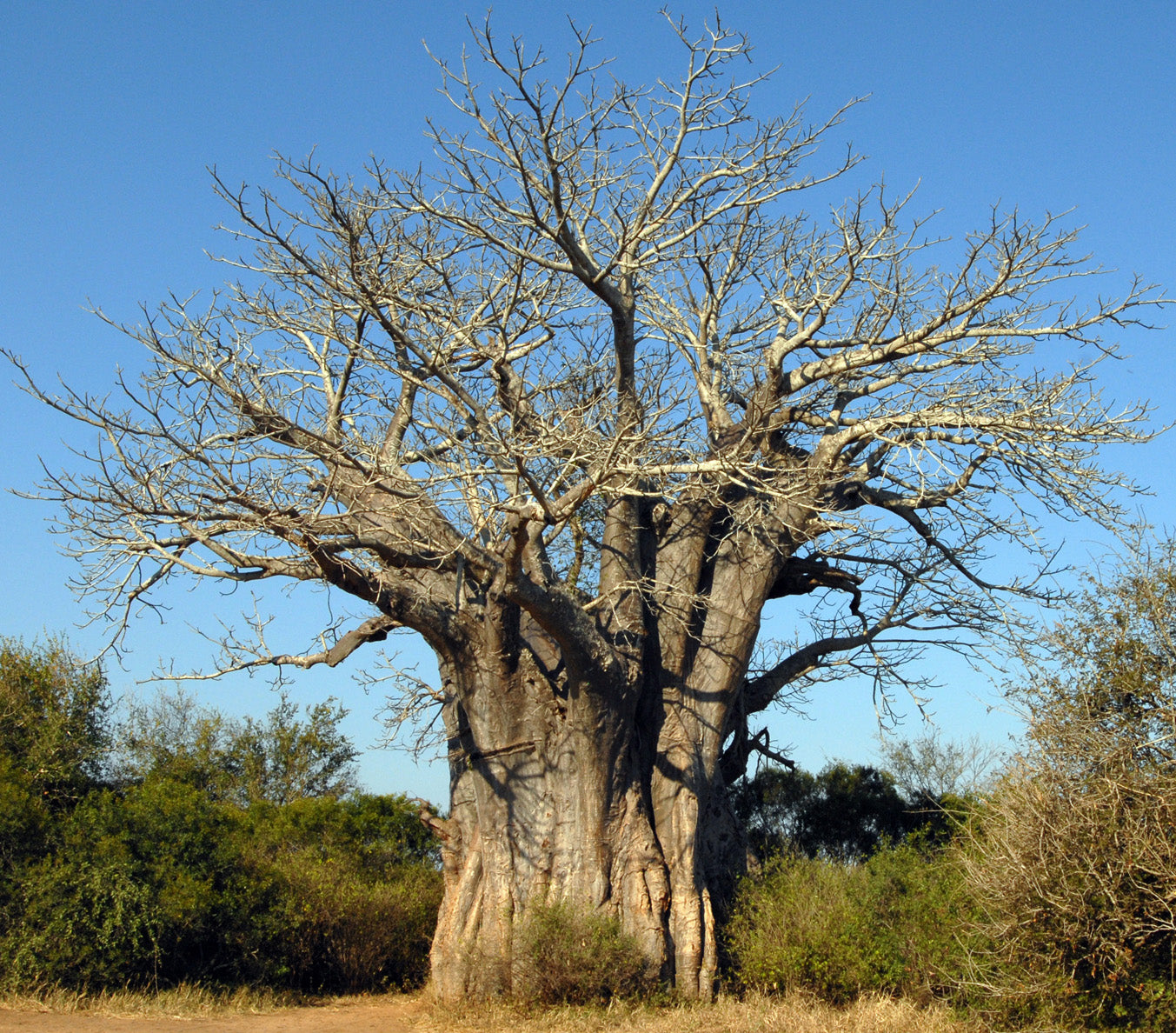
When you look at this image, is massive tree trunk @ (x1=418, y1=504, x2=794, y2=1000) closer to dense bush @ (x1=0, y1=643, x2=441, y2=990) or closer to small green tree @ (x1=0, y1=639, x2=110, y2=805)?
dense bush @ (x1=0, y1=643, x2=441, y2=990)

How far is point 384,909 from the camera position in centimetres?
1077

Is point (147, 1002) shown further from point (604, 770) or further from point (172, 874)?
point (604, 770)

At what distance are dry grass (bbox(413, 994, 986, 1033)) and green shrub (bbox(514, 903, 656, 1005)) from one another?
148 millimetres

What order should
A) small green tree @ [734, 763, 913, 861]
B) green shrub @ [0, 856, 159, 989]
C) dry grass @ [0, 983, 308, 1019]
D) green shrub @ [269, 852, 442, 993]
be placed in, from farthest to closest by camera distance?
small green tree @ [734, 763, 913, 861] < green shrub @ [269, 852, 442, 993] < green shrub @ [0, 856, 159, 989] < dry grass @ [0, 983, 308, 1019]

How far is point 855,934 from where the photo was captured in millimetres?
8719

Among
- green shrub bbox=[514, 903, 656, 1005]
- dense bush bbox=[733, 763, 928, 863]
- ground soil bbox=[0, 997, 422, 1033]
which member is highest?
dense bush bbox=[733, 763, 928, 863]

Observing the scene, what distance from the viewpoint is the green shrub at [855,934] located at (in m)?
8.48

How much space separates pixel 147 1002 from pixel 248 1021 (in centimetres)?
86

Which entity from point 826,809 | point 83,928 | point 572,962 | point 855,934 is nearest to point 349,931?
point 83,928

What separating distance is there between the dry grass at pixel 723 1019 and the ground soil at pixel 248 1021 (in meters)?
0.63

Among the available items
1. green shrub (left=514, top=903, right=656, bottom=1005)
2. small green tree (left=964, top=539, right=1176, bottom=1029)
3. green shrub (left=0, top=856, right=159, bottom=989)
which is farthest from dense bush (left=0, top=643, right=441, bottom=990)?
small green tree (left=964, top=539, right=1176, bottom=1029)

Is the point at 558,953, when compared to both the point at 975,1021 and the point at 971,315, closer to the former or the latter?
the point at 975,1021

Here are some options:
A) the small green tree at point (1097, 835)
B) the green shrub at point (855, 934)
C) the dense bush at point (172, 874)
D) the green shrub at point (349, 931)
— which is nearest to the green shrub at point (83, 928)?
the dense bush at point (172, 874)

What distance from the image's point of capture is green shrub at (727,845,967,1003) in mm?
8477
